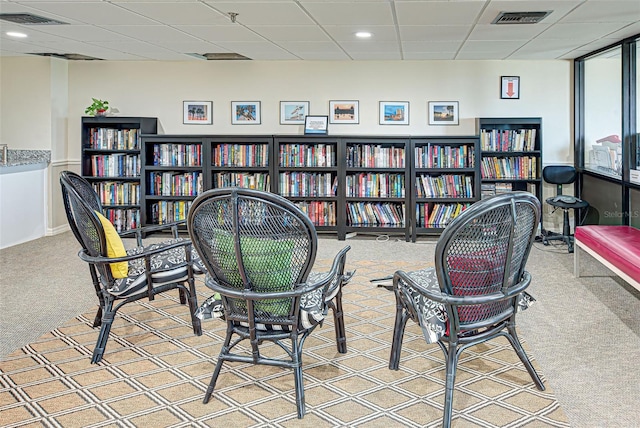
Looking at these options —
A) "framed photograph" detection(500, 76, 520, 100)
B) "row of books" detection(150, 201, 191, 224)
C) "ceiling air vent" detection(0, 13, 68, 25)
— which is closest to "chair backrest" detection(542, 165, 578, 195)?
"framed photograph" detection(500, 76, 520, 100)

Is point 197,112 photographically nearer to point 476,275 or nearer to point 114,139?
point 114,139

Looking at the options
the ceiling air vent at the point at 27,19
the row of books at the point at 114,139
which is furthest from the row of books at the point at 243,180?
the ceiling air vent at the point at 27,19

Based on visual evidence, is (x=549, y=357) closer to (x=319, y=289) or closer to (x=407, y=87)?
(x=319, y=289)

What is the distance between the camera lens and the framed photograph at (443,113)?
Answer: 7320mm

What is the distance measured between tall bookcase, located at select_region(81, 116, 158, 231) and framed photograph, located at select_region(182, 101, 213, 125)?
16.7 inches

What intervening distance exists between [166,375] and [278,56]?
4675 millimetres

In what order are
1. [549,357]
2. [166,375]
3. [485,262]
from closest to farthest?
[485,262] < [166,375] < [549,357]

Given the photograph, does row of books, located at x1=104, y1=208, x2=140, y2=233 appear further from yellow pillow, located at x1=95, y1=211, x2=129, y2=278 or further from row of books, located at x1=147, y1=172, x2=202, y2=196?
yellow pillow, located at x1=95, y1=211, x2=129, y2=278

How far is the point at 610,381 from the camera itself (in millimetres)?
2990

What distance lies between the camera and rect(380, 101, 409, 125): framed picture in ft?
24.2

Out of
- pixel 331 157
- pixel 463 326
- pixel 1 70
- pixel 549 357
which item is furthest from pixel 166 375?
pixel 1 70

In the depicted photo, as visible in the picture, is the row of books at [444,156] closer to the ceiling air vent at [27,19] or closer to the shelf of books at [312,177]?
the shelf of books at [312,177]

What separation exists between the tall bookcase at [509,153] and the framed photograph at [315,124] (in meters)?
1.86

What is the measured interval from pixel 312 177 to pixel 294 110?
931 mm
